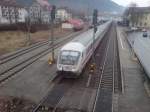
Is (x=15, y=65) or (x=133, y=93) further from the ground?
(x=15, y=65)

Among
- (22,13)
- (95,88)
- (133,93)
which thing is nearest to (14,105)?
(95,88)

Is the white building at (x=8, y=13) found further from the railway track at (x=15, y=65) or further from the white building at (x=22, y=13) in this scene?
the railway track at (x=15, y=65)

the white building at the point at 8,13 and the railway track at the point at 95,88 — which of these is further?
the white building at the point at 8,13

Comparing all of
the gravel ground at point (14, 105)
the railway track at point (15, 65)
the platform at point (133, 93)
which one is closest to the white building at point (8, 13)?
the railway track at point (15, 65)

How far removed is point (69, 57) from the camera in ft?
65.9

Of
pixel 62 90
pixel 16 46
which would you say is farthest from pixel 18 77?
pixel 16 46

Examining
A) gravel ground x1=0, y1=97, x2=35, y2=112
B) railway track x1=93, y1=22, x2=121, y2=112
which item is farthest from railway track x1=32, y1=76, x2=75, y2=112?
railway track x1=93, y1=22, x2=121, y2=112

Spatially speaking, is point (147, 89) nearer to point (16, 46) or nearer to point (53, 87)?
point (53, 87)

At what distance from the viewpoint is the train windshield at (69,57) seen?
19.7 m

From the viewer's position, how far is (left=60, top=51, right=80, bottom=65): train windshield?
19.7 m

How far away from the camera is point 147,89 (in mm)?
19078

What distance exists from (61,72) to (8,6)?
191ft

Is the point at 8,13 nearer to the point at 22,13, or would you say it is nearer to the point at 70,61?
the point at 22,13

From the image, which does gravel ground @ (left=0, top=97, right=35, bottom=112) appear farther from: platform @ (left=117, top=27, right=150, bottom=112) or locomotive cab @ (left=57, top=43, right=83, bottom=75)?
platform @ (left=117, top=27, right=150, bottom=112)
